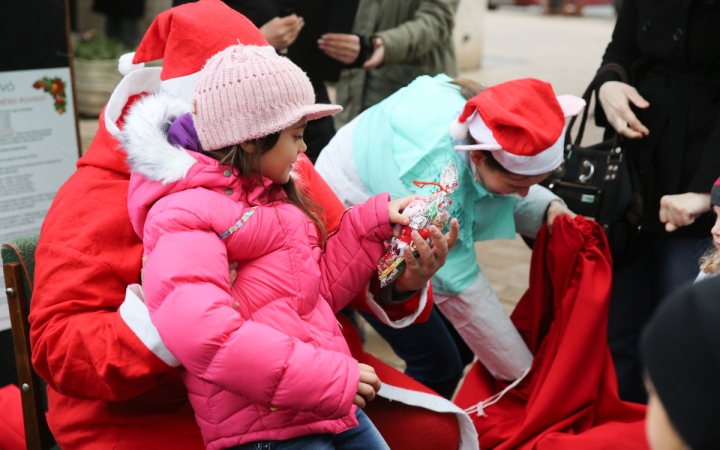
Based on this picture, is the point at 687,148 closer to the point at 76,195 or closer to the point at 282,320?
the point at 282,320

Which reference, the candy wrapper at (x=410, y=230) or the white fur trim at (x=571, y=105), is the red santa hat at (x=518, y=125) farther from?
the candy wrapper at (x=410, y=230)

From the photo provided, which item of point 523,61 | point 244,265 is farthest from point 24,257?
point 523,61

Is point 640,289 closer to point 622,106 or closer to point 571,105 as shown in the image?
point 622,106

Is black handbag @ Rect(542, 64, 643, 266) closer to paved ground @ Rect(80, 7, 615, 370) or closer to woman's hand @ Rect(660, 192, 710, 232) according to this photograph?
woman's hand @ Rect(660, 192, 710, 232)

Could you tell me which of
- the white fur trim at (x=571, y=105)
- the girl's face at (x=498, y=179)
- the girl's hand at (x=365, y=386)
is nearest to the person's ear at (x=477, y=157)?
the girl's face at (x=498, y=179)

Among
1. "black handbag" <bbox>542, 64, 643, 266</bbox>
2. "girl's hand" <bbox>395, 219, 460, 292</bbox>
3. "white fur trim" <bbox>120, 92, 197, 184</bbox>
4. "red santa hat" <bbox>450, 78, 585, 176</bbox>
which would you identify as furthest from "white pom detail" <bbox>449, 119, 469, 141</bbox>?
"white fur trim" <bbox>120, 92, 197, 184</bbox>

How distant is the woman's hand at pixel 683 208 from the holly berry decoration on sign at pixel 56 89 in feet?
7.09

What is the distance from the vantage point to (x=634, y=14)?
8.46 feet

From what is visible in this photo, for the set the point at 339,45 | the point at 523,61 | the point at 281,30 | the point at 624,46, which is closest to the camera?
the point at 624,46

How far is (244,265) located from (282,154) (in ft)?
0.83

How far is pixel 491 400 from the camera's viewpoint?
244 centimetres

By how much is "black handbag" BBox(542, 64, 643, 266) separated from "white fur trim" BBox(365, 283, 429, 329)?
791mm

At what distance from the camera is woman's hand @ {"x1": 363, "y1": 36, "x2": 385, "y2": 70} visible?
11.0ft

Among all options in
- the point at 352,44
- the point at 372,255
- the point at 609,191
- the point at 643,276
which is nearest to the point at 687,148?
the point at 609,191
